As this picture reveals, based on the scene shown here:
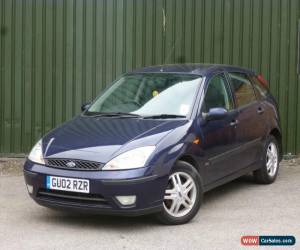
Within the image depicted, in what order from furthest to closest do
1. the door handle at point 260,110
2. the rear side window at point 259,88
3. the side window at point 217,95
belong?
the rear side window at point 259,88 → the door handle at point 260,110 → the side window at point 217,95

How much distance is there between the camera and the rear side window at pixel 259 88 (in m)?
8.44

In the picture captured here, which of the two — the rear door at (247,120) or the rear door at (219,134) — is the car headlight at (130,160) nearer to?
the rear door at (219,134)

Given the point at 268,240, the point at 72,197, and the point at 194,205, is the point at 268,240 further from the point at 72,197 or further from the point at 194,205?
the point at 72,197

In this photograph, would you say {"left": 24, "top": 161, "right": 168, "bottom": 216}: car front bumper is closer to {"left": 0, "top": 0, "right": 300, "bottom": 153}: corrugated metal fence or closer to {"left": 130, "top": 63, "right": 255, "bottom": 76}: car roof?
{"left": 130, "top": 63, "right": 255, "bottom": 76}: car roof

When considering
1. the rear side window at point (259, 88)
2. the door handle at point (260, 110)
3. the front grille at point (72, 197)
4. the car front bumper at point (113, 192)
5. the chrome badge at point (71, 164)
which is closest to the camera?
the car front bumper at point (113, 192)

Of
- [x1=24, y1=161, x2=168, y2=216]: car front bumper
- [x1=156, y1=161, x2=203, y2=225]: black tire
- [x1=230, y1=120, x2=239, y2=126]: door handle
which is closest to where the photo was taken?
[x1=24, y1=161, x2=168, y2=216]: car front bumper

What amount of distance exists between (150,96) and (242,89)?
1.37 m

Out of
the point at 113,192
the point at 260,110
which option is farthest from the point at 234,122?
the point at 113,192

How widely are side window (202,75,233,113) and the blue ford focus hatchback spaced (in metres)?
0.01

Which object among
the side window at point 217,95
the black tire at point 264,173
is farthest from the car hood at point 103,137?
the black tire at point 264,173

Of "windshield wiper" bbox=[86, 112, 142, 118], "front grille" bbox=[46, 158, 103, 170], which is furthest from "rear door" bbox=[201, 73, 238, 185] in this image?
"front grille" bbox=[46, 158, 103, 170]

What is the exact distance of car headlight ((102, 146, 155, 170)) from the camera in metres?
6.09

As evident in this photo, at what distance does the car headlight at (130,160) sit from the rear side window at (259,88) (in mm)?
2712

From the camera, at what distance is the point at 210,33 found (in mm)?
10539
